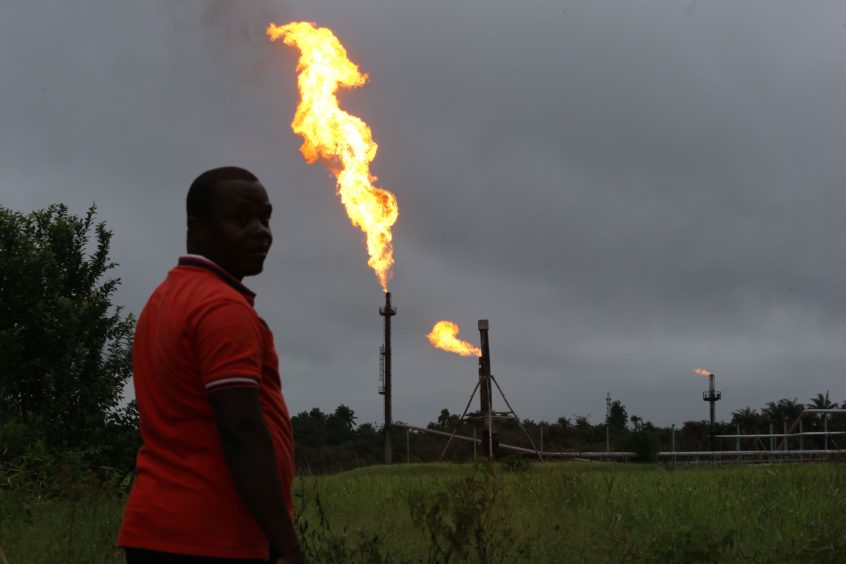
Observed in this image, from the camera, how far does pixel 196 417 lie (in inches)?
103

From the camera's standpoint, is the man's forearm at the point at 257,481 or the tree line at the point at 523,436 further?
the tree line at the point at 523,436

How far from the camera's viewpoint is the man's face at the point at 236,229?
111 inches

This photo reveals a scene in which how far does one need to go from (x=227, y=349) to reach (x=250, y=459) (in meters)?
0.31

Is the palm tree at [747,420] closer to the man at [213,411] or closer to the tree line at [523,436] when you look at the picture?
the tree line at [523,436]

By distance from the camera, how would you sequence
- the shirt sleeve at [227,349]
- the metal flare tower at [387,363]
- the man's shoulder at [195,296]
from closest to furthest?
the shirt sleeve at [227,349], the man's shoulder at [195,296], the metal flare tower at [387,363]

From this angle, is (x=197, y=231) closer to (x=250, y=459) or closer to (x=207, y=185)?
(x=207, y=185)

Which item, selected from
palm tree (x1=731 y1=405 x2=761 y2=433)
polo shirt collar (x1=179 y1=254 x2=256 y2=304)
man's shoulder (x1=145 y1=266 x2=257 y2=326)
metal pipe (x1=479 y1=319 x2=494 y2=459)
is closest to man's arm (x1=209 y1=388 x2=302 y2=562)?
man's shoulder (x1=145 y1=266 x2=257 y2=326)

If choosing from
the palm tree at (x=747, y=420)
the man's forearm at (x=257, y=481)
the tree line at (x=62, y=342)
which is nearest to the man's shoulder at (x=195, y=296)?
the man's forearm at (x=257, y=481)

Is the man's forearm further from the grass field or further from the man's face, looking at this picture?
the grass field

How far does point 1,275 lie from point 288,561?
19829 mm

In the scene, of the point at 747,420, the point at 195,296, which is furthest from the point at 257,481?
the point at 747,420

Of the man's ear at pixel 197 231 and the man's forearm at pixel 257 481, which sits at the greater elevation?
the man's ear at pixel 197 231

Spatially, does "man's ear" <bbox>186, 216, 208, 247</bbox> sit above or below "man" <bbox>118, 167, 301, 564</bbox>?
above

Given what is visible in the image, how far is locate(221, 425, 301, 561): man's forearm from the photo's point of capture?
2490 mm
